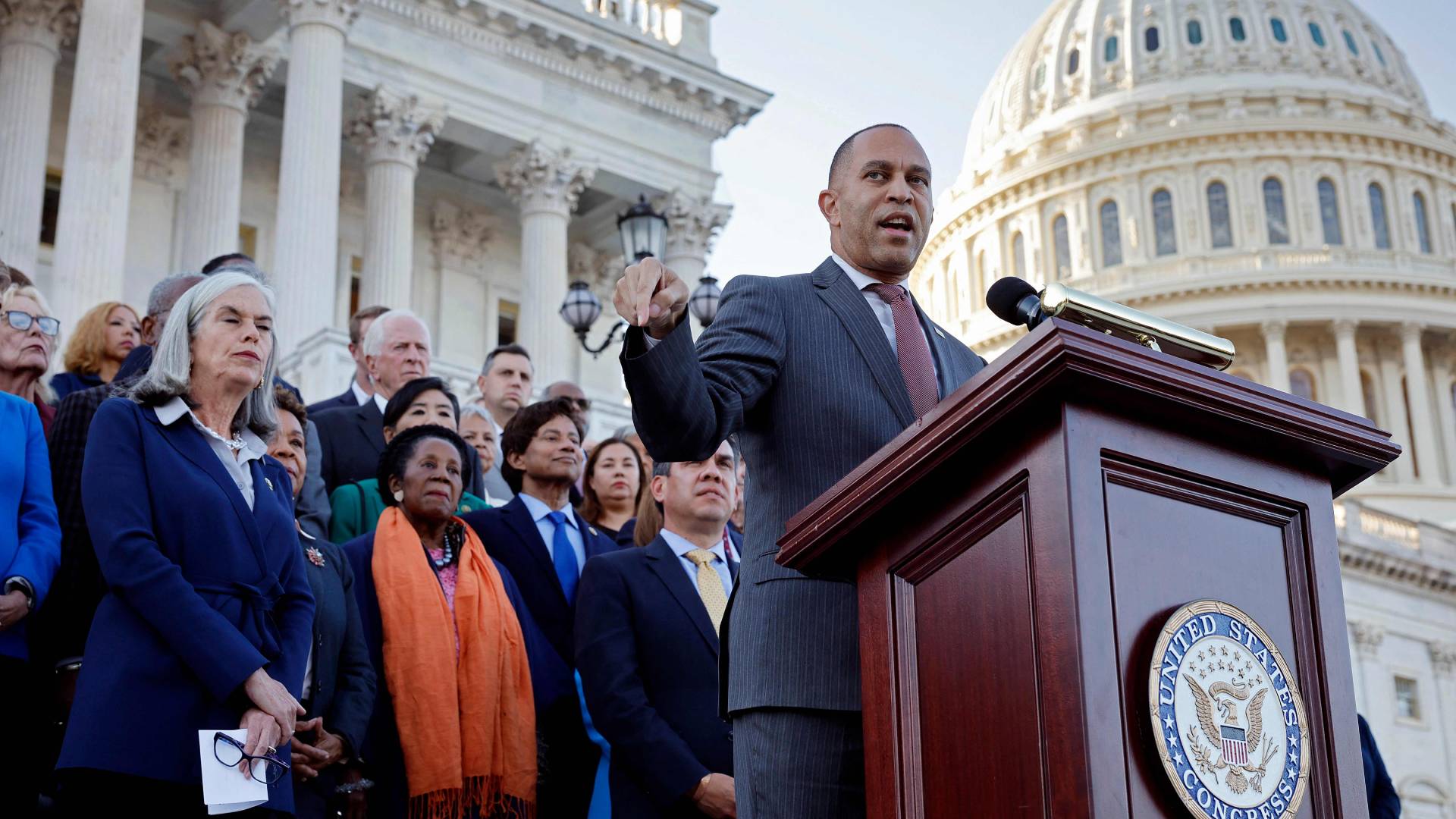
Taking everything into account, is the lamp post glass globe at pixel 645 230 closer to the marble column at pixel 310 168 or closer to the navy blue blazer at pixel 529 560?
the marble column at pixel 310 168

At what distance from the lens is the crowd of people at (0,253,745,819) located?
3.64 metres

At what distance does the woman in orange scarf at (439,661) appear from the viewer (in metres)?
5.18

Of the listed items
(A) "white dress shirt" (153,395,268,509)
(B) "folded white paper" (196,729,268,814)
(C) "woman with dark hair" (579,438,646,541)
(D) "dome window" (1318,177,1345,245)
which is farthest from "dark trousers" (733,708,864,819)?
(D) "dome window" (1318,177,1345,245)

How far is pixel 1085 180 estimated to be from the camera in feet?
226

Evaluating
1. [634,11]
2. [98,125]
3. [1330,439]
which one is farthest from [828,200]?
[634,11]

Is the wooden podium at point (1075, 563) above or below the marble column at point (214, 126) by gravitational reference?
below

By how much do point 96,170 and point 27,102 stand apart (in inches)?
97.5

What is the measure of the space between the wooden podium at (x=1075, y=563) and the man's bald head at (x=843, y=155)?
925mm

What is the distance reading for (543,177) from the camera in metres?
25.7

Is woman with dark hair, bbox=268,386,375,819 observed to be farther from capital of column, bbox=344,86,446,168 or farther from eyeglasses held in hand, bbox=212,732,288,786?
capital of column, bbox=344,86,446,168

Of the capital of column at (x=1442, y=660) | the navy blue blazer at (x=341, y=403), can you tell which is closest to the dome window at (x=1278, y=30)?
the capital of column at (x=1442, y=660)

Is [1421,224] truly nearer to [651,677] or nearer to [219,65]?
[219,65]

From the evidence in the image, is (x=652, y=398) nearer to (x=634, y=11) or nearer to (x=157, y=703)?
(x=157, y=703)

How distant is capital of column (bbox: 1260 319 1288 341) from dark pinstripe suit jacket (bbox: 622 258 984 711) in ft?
211
